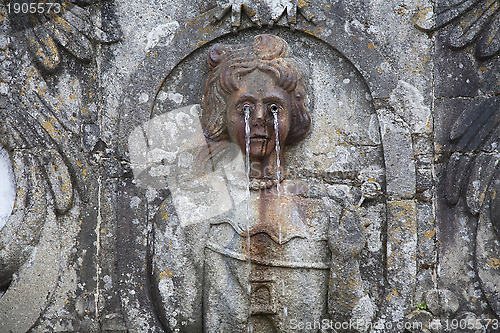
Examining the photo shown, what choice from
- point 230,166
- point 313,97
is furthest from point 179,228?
point 313,97

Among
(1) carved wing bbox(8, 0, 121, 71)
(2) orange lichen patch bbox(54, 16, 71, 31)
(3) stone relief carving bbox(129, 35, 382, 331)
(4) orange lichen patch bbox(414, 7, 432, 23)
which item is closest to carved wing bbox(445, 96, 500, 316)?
(3) stone relief carving bbox(129, 35, 382, 331)

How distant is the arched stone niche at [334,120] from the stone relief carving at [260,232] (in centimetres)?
9

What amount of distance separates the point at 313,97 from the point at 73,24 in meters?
1.73

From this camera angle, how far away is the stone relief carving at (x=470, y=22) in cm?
441

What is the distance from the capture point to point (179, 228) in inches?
178

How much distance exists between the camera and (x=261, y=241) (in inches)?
174

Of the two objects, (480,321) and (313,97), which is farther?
(313,97)

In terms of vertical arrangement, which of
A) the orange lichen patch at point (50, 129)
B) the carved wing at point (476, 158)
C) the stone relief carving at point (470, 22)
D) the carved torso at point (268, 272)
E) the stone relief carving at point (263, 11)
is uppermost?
the stone relief carving at point (263, 11)

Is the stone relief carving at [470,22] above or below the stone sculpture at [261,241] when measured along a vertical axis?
above

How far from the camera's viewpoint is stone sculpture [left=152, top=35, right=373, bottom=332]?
4.37 m

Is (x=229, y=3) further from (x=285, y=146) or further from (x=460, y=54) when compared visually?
(x=460, y=54)

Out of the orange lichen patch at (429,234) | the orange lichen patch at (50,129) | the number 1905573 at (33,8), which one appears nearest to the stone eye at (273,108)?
the orange lichen patch at (429,234)

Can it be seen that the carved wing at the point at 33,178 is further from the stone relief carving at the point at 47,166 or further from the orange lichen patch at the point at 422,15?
the orange lichen patch at the point at 422,15

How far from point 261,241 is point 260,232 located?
62mm
